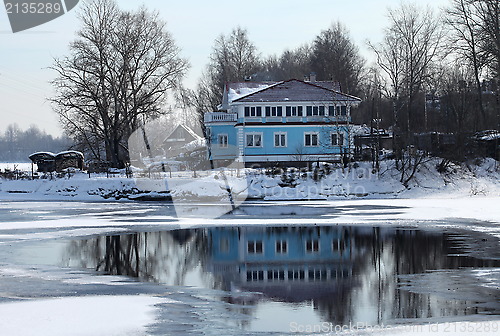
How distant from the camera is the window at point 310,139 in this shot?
62.5 metres

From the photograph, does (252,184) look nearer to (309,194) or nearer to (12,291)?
(309,194)

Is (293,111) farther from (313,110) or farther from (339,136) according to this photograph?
(339,136)

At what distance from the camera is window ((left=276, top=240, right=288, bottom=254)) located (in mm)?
22672

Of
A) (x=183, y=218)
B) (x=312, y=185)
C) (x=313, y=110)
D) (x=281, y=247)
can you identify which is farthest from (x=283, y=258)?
(x=313, y=110)

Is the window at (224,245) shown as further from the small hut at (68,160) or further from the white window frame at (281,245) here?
the small hut at (68,160)

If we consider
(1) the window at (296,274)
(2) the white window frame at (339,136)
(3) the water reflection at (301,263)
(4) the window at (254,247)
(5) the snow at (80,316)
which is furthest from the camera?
(2) the white window frame at (339,136)

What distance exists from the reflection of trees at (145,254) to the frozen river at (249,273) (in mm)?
34

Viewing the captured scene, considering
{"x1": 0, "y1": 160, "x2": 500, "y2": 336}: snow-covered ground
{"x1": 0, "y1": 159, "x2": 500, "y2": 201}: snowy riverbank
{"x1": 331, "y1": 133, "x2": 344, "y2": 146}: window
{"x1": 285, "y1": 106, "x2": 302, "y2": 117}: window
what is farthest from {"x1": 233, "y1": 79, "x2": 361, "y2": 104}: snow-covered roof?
{"x1": 0, "y1": 160, "x2": 500, "y2": 336}: snow-covered ground

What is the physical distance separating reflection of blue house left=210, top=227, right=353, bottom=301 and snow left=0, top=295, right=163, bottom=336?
3.21 m

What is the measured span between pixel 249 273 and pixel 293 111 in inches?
1781

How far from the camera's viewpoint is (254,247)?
77.9 feet

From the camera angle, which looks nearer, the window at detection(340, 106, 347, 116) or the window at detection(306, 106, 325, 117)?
the window at detection(340, 106, 347, 116)

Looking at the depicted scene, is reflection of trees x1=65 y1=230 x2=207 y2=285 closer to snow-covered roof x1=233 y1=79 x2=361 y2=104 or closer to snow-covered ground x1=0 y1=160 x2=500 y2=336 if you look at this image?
snow-covered ground x1=0 y1=160 x2=500 y2=336

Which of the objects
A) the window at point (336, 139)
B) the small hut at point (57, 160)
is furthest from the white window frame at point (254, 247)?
the small hut at point (57, 160)
